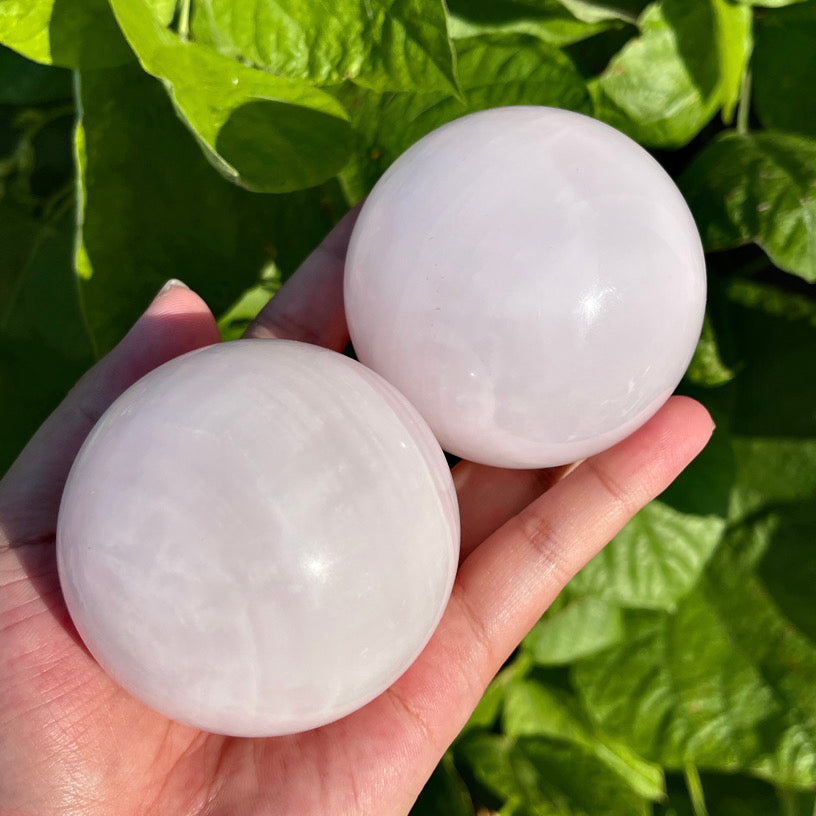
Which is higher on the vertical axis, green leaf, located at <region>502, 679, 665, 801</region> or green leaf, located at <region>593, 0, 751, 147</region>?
green leaf, located at <region>593, 0, 751, 147</region>

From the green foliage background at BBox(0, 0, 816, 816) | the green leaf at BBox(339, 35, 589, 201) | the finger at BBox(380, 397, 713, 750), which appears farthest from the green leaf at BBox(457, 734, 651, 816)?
the green leaf at BBox(339, 35, 589, 201)

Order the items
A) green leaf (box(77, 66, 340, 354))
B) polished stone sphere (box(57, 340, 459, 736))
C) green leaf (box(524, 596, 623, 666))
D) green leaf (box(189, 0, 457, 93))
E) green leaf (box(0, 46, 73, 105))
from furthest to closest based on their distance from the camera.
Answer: green leaf (box(524, 596, 623, 666)), green leaf (box(0, 46, 73, 105)), green leaf (box(77, 66, 340, 354)), green leaf (box(189, 0, 457, 93)), polished stone sphere (box(57, 340, 459, 736))

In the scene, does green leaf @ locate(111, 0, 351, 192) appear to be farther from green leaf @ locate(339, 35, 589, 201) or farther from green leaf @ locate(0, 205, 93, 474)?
green leaf @ locate(0, 205, 93, 474)

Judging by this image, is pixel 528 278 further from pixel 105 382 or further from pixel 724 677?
pixel 724 677

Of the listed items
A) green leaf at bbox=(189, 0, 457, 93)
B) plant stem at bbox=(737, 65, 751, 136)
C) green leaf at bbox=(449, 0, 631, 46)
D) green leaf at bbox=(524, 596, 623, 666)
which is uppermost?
green leaf at bbox=(189, 0, 457, 93)

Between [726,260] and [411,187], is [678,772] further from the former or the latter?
[411,187]
